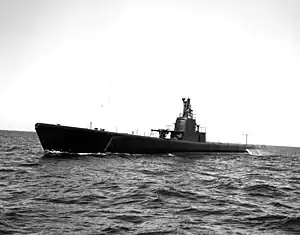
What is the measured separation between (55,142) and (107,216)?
26.0 metres

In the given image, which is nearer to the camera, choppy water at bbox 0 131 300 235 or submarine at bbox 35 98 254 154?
choppy water at bbox 0 131 300 235

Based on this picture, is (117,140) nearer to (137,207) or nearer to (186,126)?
(186,126)

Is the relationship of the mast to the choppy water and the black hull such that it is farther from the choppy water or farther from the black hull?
the choppy water

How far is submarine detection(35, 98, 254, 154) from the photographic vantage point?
3412cm

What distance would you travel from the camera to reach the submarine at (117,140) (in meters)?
34.1

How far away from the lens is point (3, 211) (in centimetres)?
1052

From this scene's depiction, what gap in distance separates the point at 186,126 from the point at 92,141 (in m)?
21.6

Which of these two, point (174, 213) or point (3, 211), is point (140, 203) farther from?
point (3, 211)

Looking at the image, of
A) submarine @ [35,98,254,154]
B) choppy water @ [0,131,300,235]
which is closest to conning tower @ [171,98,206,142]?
submarine @ [35,98,254,154]

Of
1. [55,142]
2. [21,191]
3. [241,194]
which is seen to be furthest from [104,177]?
[55,142]

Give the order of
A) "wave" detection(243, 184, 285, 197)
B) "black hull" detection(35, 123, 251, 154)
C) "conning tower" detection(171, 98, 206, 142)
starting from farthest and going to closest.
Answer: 1. "conning tower" detection(171, 98, 206, 142)
2. "black hull" detection(35, 123, 251, 154)
3. "wave" detection(243, 184, 285, 197)

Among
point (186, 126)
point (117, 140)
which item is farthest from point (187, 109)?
point (117, 140)

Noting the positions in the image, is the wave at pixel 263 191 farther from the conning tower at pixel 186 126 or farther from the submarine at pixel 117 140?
the conning tower at pixel 186 126

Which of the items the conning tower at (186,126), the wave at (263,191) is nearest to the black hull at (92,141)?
the conning tower at (186,126)
